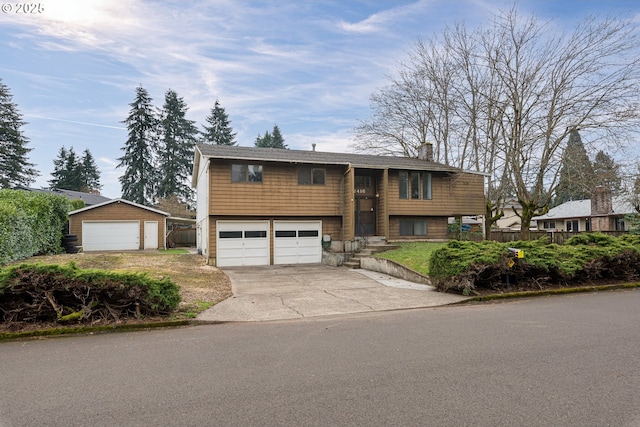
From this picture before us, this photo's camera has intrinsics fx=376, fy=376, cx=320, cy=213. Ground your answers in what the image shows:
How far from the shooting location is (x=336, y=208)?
18.7m

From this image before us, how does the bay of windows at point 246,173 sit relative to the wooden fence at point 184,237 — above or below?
above

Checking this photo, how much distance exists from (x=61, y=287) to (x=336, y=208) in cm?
1349

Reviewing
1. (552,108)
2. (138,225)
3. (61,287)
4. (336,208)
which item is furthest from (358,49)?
(138,225)

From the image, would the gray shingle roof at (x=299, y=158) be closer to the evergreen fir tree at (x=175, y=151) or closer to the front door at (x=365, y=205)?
the front door at (x=365, y=205)

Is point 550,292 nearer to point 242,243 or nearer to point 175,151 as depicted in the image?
point 242,243

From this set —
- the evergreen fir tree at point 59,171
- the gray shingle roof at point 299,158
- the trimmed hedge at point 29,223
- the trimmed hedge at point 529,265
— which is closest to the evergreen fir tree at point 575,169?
the gray shingle roof at point 299,158

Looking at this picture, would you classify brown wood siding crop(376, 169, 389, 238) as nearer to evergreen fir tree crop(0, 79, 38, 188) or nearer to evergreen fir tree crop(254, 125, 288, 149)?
evergreen fir tree crop(0, 79, 38, 188)

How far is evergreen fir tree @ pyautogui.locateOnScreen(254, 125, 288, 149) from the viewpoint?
62344mm

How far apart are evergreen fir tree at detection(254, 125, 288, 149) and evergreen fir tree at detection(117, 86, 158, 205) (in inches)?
764

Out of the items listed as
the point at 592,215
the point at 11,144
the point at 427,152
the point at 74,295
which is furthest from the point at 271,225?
the point at 11,144

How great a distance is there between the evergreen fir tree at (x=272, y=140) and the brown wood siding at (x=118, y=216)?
38.0 metres

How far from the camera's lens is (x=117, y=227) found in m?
24.9

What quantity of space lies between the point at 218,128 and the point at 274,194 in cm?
4083

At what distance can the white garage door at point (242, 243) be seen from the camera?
17.3 meters
